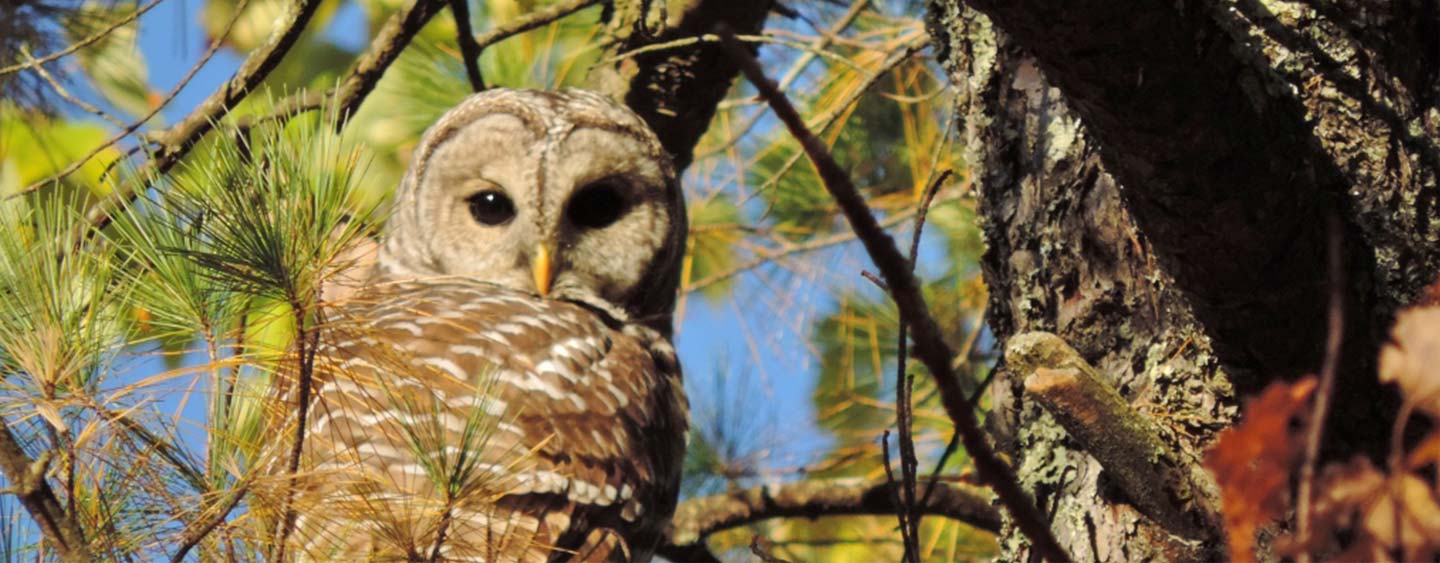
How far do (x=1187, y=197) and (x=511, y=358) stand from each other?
1583 mm

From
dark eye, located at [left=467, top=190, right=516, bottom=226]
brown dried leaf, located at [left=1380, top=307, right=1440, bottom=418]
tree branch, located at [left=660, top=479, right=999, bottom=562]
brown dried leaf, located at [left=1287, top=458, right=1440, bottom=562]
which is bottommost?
A: brown dried leaf, located at [left=1287, top=458, right=1440, bottom=562]

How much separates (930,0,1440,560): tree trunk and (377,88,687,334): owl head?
4.02ft

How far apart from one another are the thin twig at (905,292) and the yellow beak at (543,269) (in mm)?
2469

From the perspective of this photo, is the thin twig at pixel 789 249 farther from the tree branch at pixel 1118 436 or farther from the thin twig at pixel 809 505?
the tree branch at pixel 1118 436

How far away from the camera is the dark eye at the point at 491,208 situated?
12.2 feet

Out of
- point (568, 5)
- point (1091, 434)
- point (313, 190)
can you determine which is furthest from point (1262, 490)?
point (568, 5)

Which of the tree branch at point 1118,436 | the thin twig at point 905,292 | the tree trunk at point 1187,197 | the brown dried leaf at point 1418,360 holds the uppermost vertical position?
the tree trunk at point 1187,197

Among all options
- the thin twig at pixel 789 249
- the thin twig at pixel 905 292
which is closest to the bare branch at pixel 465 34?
the thin twig at pixel 789 249

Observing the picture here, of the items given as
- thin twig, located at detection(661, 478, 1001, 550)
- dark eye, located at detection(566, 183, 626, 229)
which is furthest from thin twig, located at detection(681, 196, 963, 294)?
thin twig, located at detection(661, 478, 1001, 550)

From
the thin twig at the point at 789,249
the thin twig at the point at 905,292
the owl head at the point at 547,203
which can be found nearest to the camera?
the thin twig at the point at 905,292

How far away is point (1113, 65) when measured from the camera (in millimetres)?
1486

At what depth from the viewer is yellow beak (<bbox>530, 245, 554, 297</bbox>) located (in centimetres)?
351

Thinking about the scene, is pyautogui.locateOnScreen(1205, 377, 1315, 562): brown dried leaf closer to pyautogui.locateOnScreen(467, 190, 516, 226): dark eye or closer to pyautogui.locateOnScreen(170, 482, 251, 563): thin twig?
pyautogui.locateOnScreen(170, 482, 251, 563): thin twig

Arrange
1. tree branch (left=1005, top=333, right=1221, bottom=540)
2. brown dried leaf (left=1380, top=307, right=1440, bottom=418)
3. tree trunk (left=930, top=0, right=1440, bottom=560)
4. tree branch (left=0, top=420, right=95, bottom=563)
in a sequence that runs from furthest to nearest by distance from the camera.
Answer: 1. tree branch (left=1005, top=333, right=1221, bottom=540)
2. tree trunk (left=930, top=0, right=1440, bottom=560)
3. tree branch (left=0, top=420, right=95, bottom=563)
4. brown dried leaf (left=1380, top=307, right=1440, bottom=418)
